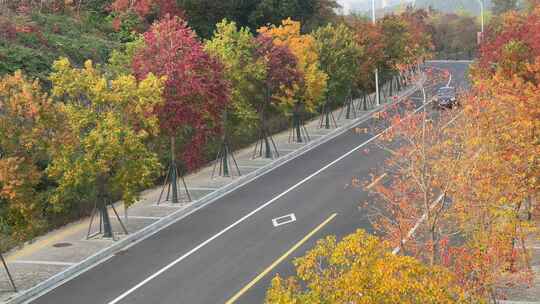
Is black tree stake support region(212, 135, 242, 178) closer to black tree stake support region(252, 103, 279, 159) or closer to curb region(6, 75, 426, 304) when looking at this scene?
curb region(6, 75, 426, 304)

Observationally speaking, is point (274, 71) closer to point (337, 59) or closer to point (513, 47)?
point (513, 47)

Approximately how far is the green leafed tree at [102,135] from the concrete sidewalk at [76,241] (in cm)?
138

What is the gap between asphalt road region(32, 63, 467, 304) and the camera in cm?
2305

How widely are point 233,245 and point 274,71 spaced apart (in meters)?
16.2

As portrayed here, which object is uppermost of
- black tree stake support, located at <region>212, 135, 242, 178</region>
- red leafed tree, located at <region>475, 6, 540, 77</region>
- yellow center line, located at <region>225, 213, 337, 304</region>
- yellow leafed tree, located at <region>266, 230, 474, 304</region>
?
red leafed tree, located at <region>475, 6, 540, 77</region>

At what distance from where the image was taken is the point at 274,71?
1649 inches

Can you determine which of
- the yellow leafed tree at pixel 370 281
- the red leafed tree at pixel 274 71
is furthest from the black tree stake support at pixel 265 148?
the yellow leafed tree at pixel 370 281

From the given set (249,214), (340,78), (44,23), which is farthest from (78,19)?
(249,214)

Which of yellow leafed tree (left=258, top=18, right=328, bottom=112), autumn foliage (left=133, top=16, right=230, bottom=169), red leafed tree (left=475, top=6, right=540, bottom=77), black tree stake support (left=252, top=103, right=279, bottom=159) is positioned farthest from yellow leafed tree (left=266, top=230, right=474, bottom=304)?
yellow leafed tree (left=258, top=18, right=328, bottom=112)

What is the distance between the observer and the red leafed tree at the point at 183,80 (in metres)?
32.4

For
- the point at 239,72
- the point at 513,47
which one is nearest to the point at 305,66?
the point at 239,72

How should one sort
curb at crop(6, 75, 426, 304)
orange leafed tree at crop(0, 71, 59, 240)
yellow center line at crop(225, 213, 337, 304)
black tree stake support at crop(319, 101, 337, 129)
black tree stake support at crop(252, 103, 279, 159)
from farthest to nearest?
black tree stake support at crop(319, 101, 337, 129) → black tree stake support at crop(252, 103, 279, 159) → curb at crop(6, 75, 426, 304) → orange leafed tree at crop(0, 71, 59, 240) → yellow center line at crop(225, 213, 337, 304)

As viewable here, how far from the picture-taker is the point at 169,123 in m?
32.4

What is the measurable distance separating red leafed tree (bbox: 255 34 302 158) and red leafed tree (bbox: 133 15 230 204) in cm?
760
